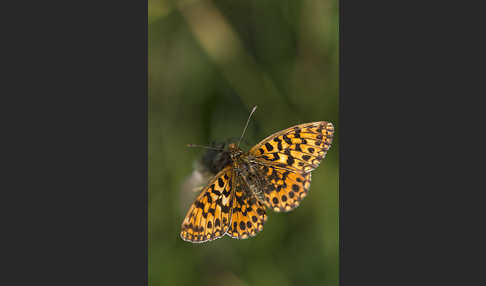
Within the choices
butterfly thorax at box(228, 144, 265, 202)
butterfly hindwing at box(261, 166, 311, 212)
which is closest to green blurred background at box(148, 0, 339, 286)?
butterfly thorax at box(228, 144, 265, 202)

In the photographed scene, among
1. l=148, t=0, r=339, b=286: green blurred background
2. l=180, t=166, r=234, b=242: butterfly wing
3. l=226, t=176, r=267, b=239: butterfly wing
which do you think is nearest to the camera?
l=180, t=166, r=234, b=242: butterfly wing

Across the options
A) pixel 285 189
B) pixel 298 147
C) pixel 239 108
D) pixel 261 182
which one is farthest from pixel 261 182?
pixel 239 108

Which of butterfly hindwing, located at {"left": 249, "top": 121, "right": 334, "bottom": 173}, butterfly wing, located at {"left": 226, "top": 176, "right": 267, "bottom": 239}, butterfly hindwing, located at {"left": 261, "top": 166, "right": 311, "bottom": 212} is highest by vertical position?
butterfly hindwing, located at {"left": 249, "top": 121, "right": 334, "bottom": 173}

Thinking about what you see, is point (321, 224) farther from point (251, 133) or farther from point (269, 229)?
point (251, 133)

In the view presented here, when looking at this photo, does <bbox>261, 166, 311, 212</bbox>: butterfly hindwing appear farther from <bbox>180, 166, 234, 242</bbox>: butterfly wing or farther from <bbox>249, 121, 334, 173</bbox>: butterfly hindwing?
<bbox>180, 166, 234, 242</bbox>: butterfly wing

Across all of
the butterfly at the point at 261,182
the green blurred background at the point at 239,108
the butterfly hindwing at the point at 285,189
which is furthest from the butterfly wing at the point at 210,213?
the green blurred background at the point at 239,108

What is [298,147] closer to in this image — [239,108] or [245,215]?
[245,215]

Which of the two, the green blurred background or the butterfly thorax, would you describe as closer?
the butterfly thorax

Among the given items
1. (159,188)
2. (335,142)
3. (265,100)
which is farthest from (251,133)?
(159,188)
